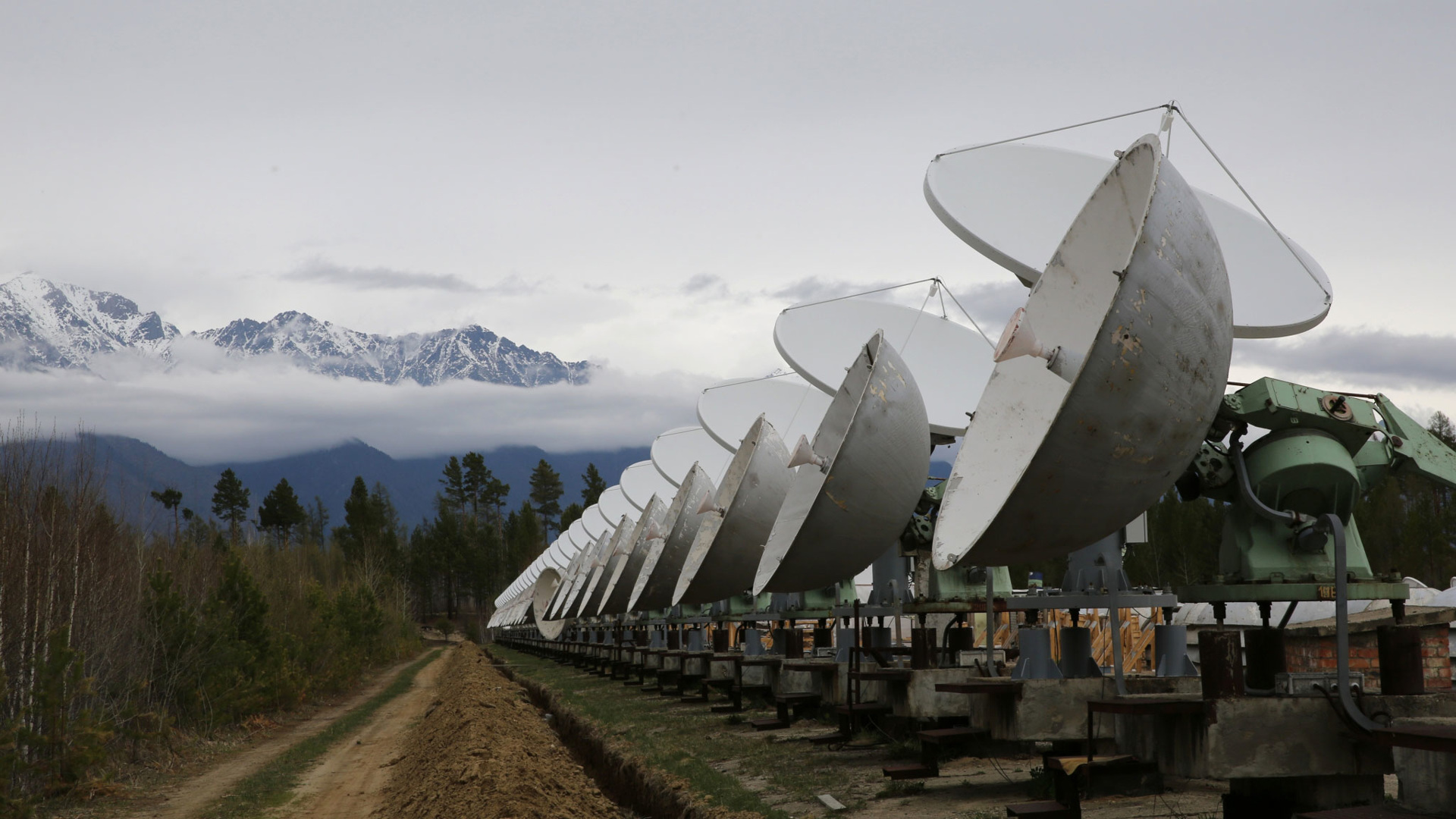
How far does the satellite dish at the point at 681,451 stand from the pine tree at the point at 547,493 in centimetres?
12652

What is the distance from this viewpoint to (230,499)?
155 metres

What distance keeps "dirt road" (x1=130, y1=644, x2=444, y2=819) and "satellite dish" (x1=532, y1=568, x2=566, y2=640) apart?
27.1m

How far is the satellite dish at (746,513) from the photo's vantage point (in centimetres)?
2167

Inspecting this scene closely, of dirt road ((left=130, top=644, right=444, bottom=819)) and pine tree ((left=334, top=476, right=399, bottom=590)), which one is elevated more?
pine tree ((left=334, top=476, right=399, bottom=590))

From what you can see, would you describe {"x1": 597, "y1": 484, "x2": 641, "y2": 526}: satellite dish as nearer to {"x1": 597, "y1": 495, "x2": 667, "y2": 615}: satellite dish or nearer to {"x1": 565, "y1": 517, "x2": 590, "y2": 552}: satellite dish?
{"x1": 565, "y1": 517, "x2": 590, "y2": 552}: satellite dish

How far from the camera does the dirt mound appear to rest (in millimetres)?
12836

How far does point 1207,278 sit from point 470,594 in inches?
6339

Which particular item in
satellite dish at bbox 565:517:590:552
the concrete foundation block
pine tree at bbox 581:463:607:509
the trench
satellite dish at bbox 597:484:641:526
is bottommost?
the trench

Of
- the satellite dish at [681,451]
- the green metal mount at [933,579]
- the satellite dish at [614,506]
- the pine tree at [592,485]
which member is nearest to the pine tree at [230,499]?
the pine tree at [592,485]

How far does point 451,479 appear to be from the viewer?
174 m

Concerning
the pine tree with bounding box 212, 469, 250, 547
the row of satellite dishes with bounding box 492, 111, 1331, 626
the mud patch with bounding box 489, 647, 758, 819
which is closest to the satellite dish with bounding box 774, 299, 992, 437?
the row of satellite dishes with bounding box 492, 111, 1331, 626

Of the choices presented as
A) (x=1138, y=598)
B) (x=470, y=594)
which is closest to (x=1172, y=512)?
(x=1138, y=598)

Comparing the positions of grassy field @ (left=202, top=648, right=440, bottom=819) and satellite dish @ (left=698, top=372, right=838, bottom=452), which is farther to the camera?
satellite dish @ (left=698, top=372, right=838, bottom=452)

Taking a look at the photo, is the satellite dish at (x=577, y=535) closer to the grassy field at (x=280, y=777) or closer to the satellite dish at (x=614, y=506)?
the satellite dish at (x=614, y=506)
